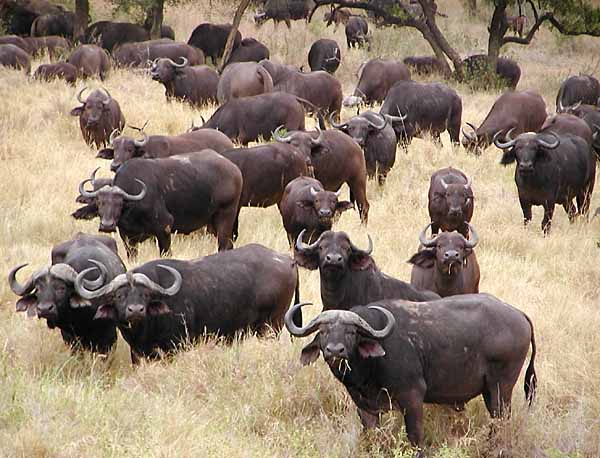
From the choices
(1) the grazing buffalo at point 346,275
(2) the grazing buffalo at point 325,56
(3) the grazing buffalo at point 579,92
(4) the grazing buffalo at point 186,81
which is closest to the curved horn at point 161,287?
(1) the grazing buffalo at point 346,275

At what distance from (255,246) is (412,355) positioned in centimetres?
232

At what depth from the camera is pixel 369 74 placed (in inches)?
833

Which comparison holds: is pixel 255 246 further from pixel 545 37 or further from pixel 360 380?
pixel 545 37

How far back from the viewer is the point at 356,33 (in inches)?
1118

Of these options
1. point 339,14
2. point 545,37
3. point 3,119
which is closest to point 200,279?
point 3,119

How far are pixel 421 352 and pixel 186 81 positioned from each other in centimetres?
1273

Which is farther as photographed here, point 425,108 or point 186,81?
point 186,81

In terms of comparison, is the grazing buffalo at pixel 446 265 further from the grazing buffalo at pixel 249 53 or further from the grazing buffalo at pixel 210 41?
the grazing buffalo at pixel 210 41

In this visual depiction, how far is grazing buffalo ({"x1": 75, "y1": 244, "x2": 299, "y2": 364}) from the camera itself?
7.38 m

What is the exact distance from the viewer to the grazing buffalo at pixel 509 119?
16.7 meters

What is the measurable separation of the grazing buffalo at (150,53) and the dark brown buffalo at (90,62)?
1.69 metres

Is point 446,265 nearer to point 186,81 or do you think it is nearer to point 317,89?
point 317,89

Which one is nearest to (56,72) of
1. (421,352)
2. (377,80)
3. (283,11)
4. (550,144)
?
(377,80)

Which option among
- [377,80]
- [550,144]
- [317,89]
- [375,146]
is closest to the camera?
[550,144]
